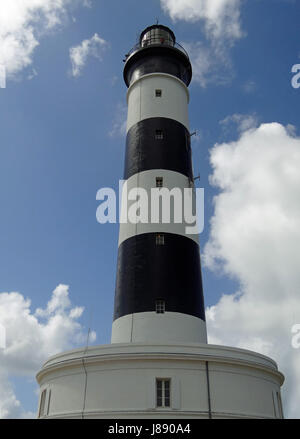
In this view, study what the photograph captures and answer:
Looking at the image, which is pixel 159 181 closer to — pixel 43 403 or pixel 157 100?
pixel 157 100

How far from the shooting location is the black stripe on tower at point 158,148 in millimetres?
19438

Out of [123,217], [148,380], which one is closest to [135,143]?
[123,217]

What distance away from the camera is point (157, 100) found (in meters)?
21.1

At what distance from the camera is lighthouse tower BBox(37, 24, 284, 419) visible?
495 inches

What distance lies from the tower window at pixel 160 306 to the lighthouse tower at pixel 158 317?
0.04 metres

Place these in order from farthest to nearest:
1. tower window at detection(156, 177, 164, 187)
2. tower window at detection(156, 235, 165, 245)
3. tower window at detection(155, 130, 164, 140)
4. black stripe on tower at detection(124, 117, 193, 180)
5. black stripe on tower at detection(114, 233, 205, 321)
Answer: tower window at detection(155, 130, 164, 140), black stripe on tower at detection(124, 117, 193, 180), tower window at detection(156, 177, 164, 187), tower window at detection(156, 235, 165, 245), black stripe on tower at detection(114, 233, 205, 321)

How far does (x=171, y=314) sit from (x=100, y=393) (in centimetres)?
446

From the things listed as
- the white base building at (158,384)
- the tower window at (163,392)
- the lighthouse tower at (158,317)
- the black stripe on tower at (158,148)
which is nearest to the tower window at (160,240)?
the lighthouse tower at (158,317)

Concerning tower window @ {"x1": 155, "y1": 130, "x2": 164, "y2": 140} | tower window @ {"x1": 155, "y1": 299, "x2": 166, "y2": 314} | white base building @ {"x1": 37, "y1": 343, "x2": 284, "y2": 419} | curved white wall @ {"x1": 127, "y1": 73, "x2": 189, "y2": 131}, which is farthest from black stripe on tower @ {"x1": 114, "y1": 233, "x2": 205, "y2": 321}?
curved white wall @ {"x1": 127, "y1": 73, "x2": 189, "y2": 131}

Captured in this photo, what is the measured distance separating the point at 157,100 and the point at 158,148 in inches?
123

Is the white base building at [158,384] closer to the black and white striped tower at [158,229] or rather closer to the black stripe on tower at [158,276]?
the black and white striped tower at [158,229]

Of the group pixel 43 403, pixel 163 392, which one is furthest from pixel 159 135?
pixel 43 403

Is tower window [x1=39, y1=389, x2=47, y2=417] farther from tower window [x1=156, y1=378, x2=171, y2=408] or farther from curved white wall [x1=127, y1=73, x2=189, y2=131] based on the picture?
curved white wall [x1=127, y1=73, x2=189, y2=131]
